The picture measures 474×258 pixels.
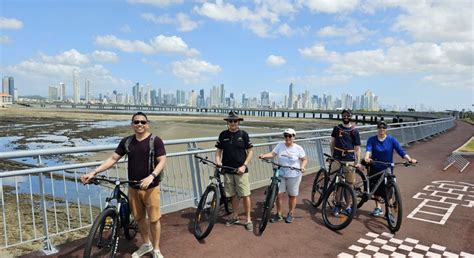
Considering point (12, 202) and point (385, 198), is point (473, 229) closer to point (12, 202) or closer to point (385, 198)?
point (385, 198)

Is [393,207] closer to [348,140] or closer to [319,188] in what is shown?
[348,140]

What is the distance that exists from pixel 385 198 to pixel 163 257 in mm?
3899

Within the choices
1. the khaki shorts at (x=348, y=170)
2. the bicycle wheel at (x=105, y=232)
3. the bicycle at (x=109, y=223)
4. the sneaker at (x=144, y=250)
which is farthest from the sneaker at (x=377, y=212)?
the bicycle wheel at (x=105, y=232)

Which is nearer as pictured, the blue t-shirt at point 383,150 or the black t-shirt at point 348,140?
the blue t-shirt at point 383,150

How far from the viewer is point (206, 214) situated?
577 centimetres

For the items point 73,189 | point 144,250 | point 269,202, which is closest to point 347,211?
point 269,202

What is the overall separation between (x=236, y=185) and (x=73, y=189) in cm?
925

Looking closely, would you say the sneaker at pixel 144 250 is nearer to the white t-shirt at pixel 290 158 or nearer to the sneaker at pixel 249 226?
the sneaker at pixel 249 226

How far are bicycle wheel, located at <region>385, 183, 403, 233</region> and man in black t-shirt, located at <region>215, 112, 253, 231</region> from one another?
2377 millimetres

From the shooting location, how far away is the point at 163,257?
15.6 ft

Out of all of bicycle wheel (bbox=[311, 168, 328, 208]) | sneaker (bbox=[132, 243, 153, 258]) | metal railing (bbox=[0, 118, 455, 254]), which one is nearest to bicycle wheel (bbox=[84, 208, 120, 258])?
sneaker (bbox=[132, 243, 153, 258])

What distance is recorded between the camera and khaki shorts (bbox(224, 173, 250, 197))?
5844 millimetres

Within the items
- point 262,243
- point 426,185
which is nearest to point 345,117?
point 262,243

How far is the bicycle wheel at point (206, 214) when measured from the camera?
527 centimetres
